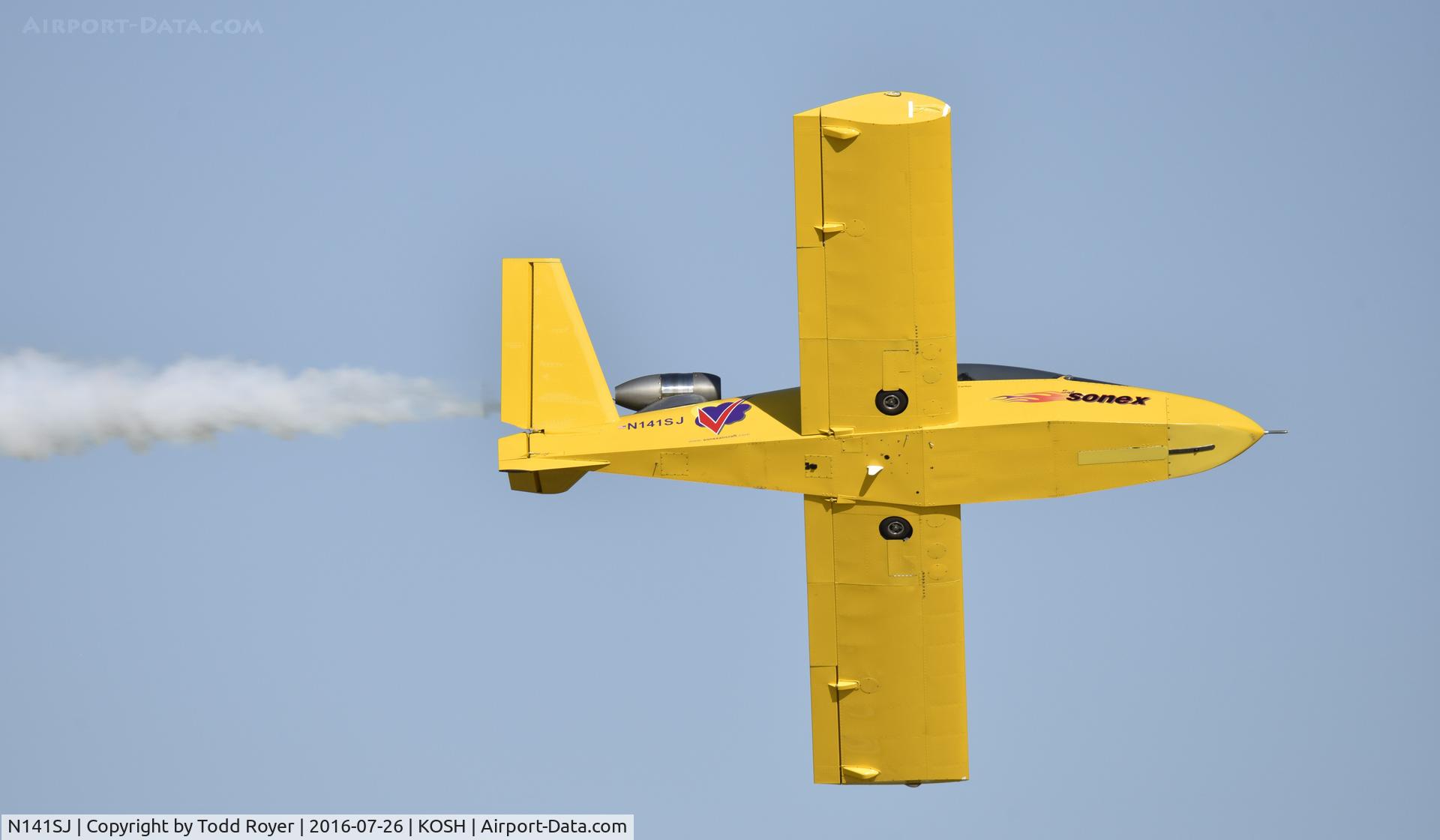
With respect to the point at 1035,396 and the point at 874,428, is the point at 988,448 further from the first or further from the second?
the point at 874,428

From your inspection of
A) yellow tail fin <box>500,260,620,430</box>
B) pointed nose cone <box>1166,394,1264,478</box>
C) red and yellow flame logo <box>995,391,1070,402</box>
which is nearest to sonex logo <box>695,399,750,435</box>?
yellow tail fin <box>500,260,620,430</box>

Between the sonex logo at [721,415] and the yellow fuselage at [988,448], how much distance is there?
0.05m

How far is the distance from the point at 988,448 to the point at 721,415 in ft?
10.8

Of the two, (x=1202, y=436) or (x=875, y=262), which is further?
(x=1202, y=436)

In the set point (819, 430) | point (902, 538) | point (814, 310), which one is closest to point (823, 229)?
point (814, 310)

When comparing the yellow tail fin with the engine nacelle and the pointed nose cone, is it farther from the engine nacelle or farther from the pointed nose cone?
the pointed nose cone

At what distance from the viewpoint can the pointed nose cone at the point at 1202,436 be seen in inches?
910

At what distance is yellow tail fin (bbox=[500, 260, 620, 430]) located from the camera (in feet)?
78.9

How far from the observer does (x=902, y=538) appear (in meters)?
23.5

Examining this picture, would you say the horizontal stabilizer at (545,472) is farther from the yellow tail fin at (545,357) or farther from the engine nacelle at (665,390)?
the engine nacelle at (665,390)

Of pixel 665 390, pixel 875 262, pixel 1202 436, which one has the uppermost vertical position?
pixel 875 262

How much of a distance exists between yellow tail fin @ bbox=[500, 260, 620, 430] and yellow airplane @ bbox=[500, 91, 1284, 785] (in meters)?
0.03

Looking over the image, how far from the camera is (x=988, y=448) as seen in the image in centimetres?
2288

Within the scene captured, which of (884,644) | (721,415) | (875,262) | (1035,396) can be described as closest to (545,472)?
(721,415)
